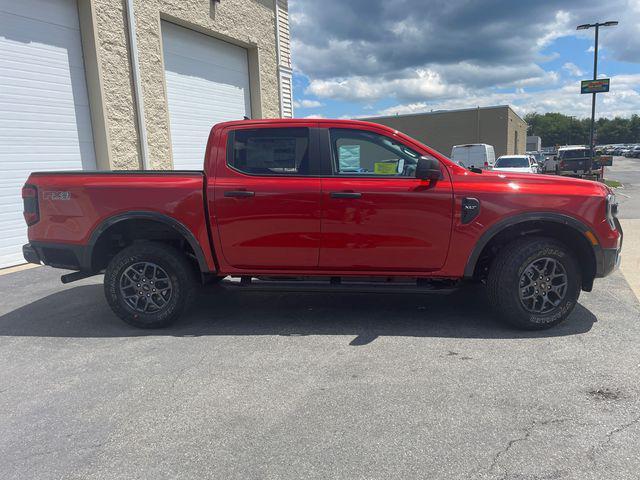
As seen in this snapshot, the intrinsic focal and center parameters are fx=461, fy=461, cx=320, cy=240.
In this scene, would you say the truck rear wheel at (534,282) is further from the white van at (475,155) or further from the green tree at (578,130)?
the green tree at (578,130)

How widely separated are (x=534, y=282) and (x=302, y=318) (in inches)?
90.0

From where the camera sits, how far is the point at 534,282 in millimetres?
4262

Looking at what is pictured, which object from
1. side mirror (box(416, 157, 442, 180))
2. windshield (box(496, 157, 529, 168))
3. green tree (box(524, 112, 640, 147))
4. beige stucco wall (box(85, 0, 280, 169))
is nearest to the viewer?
side mirror (box(416, 157, 442, 180))

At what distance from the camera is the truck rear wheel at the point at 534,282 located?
4.20m

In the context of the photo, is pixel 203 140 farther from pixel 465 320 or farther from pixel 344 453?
pixel 344 453

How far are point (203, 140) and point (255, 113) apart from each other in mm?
2128

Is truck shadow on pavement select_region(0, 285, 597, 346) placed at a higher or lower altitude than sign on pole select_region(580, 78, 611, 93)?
lower

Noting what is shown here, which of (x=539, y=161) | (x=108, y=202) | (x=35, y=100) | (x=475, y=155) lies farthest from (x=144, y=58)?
(x=539, y=161)

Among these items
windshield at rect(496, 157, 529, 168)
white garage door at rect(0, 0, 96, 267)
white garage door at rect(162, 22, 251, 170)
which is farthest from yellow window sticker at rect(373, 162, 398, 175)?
windshield at rect(496, 157, 529, 168)

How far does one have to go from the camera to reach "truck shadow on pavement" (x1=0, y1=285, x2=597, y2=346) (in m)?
4.45

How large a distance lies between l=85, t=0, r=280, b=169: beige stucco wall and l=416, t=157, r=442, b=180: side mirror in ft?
22.9

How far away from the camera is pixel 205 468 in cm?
251

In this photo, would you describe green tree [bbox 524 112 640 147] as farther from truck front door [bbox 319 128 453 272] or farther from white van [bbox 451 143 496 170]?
truck front door [bbox 319 128 453 272]

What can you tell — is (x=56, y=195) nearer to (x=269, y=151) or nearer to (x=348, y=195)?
(x=269, y=151)
